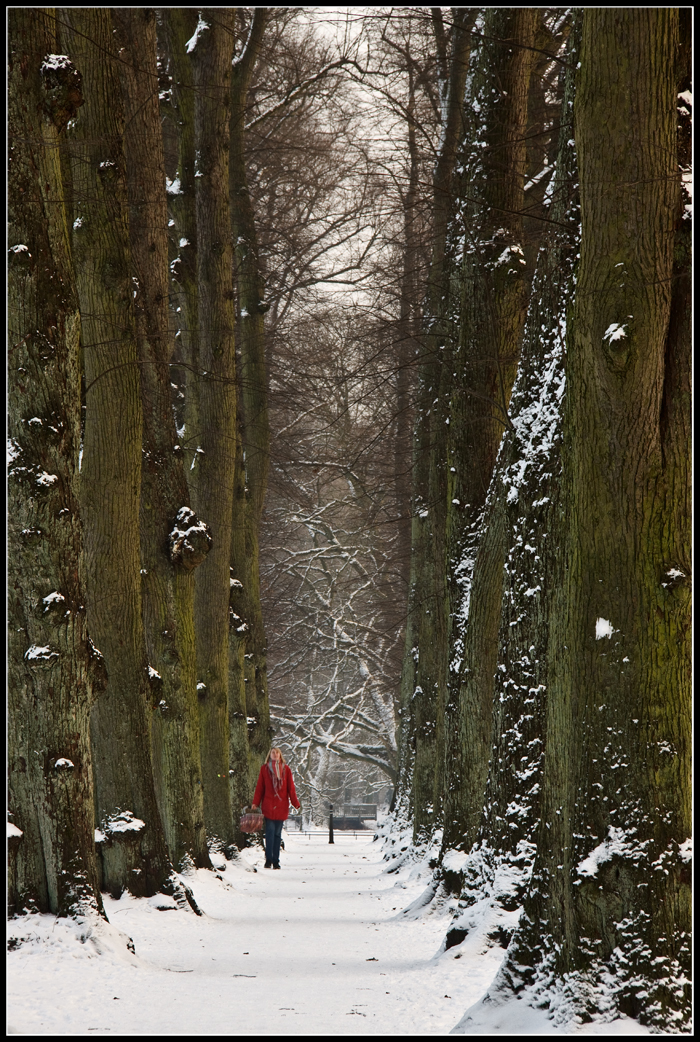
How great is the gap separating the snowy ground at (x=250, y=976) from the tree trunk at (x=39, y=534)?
38 cm

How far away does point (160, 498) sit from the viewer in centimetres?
1004

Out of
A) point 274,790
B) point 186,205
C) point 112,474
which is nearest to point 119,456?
point 112,474

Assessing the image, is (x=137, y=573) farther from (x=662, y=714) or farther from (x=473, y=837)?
(x=662, y=714)

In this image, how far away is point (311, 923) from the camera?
9.20 m

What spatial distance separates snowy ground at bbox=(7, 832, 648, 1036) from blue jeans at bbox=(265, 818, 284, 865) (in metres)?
4.14

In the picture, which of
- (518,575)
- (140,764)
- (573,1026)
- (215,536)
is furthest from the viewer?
(215,536)

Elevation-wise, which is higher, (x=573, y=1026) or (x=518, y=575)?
(x=518, y=575)

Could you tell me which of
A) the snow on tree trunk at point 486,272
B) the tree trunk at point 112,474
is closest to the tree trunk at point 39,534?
the tree trunk at point 112,474

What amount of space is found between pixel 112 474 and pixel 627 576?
541 cm

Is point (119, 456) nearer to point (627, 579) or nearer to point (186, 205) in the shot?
point (627, 579)

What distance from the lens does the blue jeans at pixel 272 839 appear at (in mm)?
13855

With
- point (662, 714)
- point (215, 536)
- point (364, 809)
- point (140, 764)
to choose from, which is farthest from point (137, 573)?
point (364, 809)

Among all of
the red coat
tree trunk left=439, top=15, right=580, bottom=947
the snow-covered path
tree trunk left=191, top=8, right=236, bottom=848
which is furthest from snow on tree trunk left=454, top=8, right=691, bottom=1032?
the red coat

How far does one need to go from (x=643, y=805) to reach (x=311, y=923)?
5874 mm
